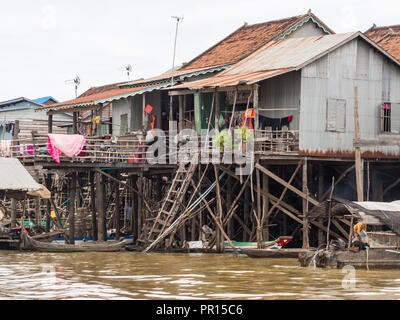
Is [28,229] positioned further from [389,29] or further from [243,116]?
[389,29]

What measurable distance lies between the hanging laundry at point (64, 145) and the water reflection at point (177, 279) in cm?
387

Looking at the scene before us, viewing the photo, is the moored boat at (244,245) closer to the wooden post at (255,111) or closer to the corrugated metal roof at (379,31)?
the wooden post at (255,111)

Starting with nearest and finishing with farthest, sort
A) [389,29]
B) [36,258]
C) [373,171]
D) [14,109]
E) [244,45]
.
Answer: [36,258]
[373,171]
[244,45]
[389,29]
[14,109]

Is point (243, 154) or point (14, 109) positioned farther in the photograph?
point (14, 109)

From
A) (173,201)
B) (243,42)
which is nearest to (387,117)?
(173,201)

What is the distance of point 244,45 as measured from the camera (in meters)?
34.2

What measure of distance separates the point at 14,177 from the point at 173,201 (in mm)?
5185

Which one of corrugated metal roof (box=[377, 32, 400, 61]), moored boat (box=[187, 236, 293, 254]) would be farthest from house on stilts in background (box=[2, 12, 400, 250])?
corrugated metal roof (box=[377, 32, 400, 61])

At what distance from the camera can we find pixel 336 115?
27.7 metres

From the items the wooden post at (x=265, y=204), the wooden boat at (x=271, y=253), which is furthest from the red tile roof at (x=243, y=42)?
the wooden boat at (x=271, y=253)

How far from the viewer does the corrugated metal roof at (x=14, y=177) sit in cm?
2741

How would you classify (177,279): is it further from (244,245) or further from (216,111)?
(216,111)

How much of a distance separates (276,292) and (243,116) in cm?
1086
